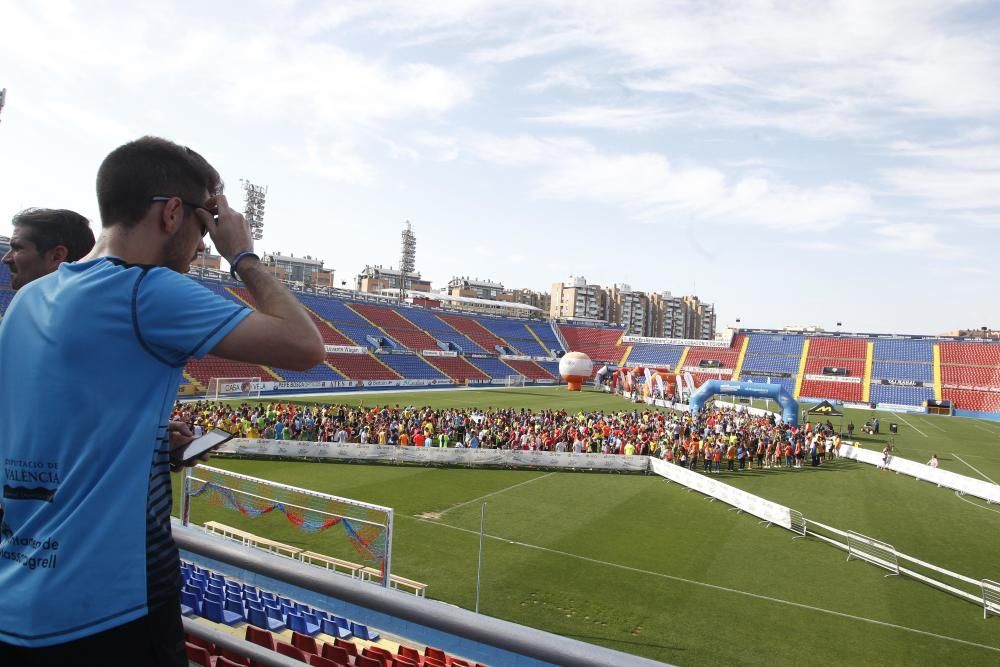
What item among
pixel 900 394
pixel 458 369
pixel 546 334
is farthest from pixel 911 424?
pixel 546 334

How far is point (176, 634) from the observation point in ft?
4.82

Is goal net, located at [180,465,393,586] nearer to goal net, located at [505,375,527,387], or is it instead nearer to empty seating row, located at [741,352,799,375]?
goal net, located at [505,375,527,387]

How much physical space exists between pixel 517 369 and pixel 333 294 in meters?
22.1

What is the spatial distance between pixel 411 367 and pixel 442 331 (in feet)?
39.3

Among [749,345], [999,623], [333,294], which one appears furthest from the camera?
[749,345]

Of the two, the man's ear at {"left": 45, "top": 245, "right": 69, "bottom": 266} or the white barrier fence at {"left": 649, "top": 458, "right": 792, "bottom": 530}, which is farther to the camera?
the white barrier fence at {"left": 649, "top": 458, "right": 792, "bottom": 530}

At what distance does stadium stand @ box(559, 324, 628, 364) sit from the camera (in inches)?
3236

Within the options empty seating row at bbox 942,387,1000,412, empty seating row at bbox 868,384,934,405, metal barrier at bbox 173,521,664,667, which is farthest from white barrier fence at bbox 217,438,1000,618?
empty seating row at bbox 942,387,1000,412

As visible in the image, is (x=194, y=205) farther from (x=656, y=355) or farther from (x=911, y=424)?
(x=656, y=355)

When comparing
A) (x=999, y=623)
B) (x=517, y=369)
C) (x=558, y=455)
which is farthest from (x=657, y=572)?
(x=517, y=369)

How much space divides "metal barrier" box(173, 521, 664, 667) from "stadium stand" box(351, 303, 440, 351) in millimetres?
62219

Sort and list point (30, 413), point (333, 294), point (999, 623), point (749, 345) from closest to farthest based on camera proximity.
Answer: point (30, 413) → point (999, 623) → point (333, 294) → point (749, 345)

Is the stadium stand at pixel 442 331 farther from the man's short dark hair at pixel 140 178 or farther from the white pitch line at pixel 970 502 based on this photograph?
the man's short dark hair at pixel 140 178

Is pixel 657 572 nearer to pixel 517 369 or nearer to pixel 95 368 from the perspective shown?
pixel 95 368
